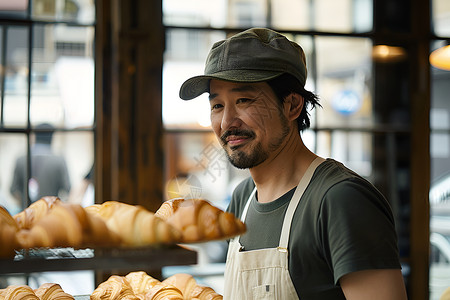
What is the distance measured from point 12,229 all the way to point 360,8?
256cm

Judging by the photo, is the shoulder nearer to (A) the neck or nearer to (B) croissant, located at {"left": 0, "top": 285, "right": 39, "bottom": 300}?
(A) the neck

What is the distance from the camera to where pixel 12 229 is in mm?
834

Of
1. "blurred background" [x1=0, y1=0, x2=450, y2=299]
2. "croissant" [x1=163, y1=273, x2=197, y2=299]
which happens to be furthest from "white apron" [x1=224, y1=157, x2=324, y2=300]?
"blurred background" [x1=0, y1=0, x2=450, y2=299]

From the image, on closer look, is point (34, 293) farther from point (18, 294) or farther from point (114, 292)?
point (114, 292)

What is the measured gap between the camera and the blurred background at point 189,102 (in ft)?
8.32

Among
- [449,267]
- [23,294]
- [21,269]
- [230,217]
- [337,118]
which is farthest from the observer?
[449,267]

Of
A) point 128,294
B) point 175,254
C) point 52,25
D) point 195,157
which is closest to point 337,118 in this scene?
point 195,157

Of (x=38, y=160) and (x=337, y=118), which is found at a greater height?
(x=337, y=118)

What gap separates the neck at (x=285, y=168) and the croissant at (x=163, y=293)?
376 mm

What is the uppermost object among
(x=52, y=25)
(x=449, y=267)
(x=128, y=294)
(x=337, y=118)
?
(x=52, y=25)

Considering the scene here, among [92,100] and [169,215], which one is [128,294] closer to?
[169,215]

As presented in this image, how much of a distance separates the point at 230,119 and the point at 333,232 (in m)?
0.40

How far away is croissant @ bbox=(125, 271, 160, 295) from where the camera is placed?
4.92 ft

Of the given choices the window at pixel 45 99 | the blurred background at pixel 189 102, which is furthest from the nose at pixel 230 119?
the window at pixel 45 99
